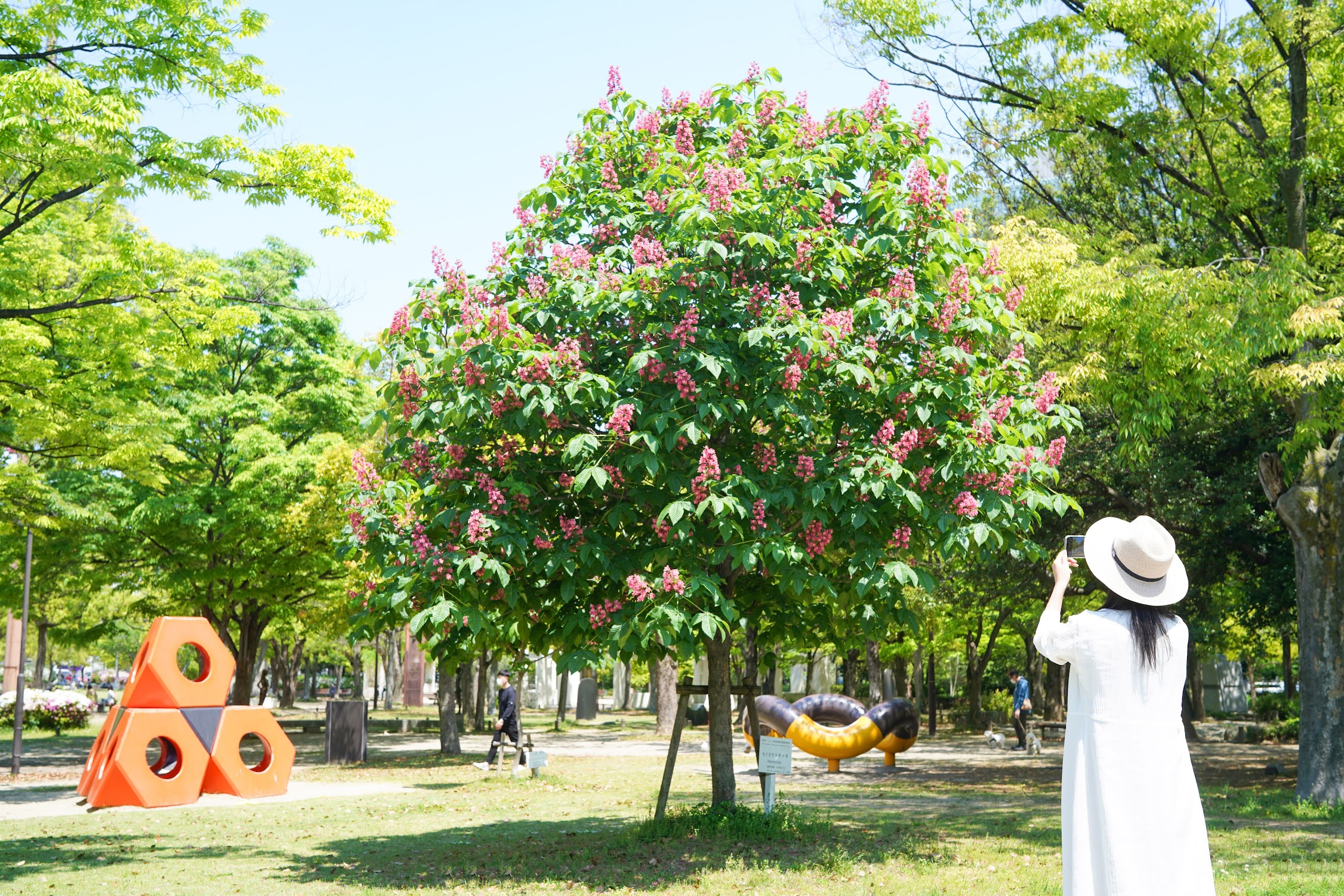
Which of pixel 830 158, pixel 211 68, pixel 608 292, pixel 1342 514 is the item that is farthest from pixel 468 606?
pixel 1342 514

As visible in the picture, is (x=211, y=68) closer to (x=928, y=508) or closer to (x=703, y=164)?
(x=703, y=164)

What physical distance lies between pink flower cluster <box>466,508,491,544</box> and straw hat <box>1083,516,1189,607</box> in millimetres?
4807

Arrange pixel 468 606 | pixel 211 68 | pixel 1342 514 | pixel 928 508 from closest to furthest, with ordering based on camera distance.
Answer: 1. pixel 468 606
2. pixel 928 508
3. pixel 211 68
4. pixel 1342 514

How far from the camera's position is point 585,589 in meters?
9.98

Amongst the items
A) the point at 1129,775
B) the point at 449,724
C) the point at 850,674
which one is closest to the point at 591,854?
the point at 1129,775

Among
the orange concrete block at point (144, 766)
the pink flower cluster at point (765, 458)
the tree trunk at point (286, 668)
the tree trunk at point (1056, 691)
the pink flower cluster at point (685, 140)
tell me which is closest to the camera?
the pink flower cluster at point (765, 458)

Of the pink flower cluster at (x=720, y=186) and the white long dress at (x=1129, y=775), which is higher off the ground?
the pink flower cluster at (x=720, y=186)

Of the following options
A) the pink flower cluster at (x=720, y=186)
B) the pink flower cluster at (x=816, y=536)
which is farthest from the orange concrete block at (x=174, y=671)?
the pink flower cluster at (x=720, y=186)

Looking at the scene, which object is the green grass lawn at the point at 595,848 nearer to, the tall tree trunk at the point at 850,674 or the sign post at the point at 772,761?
the sign post at the point at 772,761

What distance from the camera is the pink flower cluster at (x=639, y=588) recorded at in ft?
27.5

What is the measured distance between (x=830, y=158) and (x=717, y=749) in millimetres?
5776

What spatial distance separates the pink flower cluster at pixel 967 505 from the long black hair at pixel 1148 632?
395cm

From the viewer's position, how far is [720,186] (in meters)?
8.91

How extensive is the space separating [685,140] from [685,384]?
2.82 m
